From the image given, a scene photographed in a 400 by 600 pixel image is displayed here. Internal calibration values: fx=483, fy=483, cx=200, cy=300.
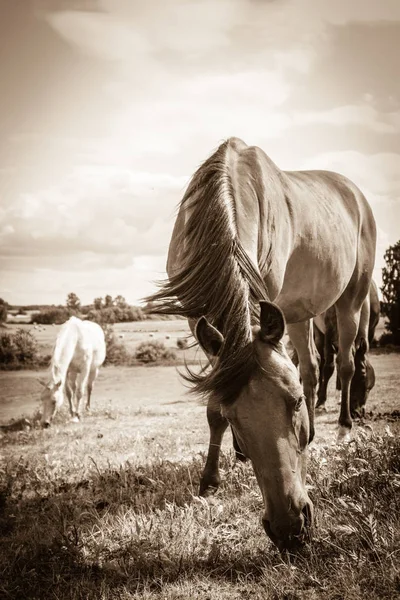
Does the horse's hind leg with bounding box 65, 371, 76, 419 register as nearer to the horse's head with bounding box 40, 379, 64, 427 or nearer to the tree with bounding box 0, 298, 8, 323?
the horse's head with bounding box 40, 379, 64, 427

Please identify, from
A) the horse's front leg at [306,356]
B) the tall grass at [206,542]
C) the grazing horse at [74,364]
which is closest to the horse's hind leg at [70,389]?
the grazing horse at [74,364]

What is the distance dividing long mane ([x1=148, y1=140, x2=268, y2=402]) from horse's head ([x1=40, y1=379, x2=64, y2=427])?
707 centimetres

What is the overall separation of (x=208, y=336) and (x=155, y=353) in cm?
758

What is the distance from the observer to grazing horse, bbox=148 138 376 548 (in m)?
2.15

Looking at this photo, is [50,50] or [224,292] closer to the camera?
[224,292]

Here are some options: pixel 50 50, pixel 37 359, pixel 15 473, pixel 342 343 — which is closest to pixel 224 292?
pixel 15 473

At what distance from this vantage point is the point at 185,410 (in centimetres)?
870

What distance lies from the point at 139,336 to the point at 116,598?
309 inches

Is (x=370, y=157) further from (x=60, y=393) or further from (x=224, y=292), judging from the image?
(x=60, y=393)

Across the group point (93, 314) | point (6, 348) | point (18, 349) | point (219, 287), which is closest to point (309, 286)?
point (219, 287)

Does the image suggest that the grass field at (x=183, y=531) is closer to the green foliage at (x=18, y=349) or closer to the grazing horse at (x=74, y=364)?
the green foliage at (x=18, y=349)

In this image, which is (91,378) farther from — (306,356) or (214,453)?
(214,453)

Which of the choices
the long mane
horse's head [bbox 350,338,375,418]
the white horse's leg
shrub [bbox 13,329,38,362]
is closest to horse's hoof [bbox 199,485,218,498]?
the long mane

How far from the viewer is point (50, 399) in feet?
30.4
